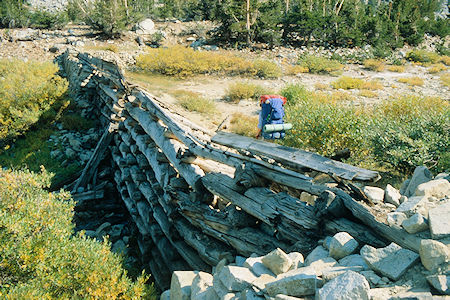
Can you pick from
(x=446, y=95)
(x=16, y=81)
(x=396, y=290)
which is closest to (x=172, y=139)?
(x=396, y=290)

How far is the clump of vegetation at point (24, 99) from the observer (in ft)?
34.6

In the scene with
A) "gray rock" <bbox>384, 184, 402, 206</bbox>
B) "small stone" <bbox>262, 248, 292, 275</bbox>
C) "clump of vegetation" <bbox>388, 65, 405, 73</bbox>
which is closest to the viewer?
"small stone" <bbox>262, 248, 292, 275</bbox>

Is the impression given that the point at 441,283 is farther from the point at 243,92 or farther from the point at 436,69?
the point at 436,69

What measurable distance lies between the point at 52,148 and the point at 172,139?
5820 mm

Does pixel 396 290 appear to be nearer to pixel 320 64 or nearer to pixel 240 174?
pixel 240 174

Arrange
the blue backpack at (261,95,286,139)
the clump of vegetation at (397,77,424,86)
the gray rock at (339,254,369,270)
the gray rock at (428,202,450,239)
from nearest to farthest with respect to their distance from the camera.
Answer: the gray rock at (428,202,450,239) → the gray rock at (339,254,369,270) → the blue backpack at (261,95,286,139) → the clump of vegetation at (397,77,424,86)

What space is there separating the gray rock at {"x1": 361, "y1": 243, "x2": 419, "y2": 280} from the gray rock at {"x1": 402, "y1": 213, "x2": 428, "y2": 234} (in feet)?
0.86

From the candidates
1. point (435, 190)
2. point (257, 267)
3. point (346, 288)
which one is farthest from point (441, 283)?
point (435, 190)

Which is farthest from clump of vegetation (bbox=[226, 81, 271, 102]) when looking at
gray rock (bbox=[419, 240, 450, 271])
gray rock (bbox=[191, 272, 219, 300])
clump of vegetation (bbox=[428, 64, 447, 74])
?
gray rock (bbox=[419, 240, 450, 271])

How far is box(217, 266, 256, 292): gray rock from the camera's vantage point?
2.64 m

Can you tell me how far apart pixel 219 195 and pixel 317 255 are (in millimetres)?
1832

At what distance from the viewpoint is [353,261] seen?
2533mm

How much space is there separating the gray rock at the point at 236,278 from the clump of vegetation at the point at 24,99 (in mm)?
9976

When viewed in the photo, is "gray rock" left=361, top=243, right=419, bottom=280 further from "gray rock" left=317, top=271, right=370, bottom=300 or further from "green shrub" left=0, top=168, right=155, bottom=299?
"green shrub" left=0, top=168, right=155, bottom=299
